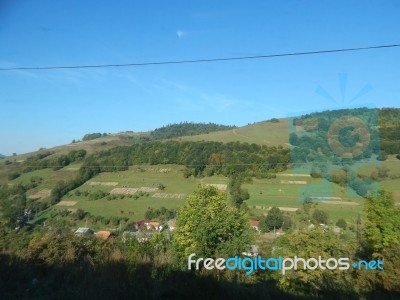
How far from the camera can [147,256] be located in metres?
5.28

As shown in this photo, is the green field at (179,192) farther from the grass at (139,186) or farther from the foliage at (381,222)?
the foliage at (381,222)

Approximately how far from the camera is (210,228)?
14.9 m

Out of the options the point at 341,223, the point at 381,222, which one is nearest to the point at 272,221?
the point at 341,223

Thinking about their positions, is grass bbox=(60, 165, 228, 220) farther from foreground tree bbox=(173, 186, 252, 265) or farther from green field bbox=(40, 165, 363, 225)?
foreground tree bbox=(173, 186, 252, 265)

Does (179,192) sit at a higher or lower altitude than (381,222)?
lower

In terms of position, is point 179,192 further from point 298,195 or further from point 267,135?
point 267,135

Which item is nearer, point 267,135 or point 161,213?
point 161,213

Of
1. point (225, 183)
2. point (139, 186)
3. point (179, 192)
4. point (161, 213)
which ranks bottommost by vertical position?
point (161, 213)

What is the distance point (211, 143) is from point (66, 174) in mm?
17565

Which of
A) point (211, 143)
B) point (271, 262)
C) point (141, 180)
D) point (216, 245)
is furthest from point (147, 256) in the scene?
point (211, 143)

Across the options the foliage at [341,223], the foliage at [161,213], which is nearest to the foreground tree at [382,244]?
the foliage at [341,223]

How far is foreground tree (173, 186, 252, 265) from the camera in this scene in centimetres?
1299

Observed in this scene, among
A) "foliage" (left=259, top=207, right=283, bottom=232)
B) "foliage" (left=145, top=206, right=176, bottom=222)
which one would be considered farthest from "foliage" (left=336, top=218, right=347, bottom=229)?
"foliage" (left=145, top=206, right=176, bottom=222)

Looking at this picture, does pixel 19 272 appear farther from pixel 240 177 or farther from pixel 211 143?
pixel 211 143
